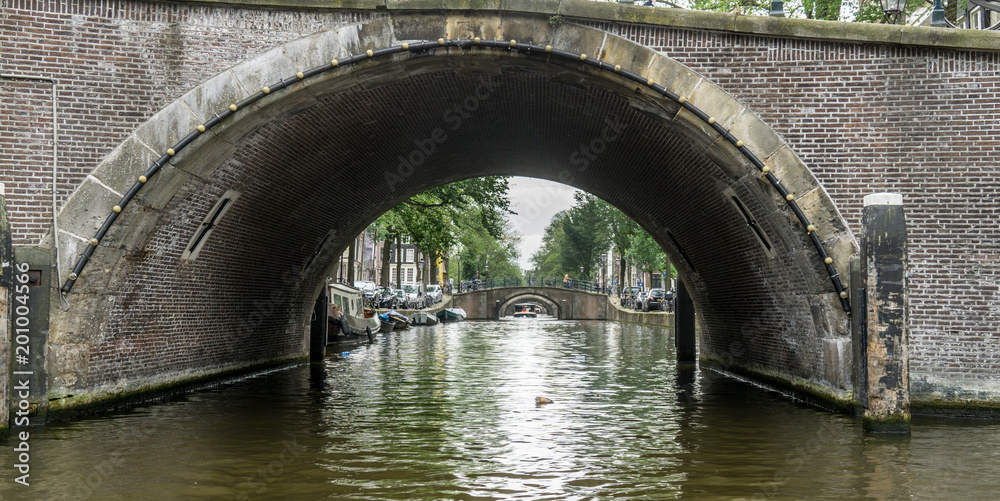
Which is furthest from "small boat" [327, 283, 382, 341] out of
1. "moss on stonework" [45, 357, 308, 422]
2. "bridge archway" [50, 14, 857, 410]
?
"bridge archway" [50, 14, 857, 410]

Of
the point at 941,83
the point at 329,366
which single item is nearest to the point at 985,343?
the point at 941,83

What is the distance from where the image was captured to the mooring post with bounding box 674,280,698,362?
1975 centimetres

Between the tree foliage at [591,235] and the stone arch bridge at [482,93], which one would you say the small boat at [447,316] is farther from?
the stone arch bridge at [482,93]

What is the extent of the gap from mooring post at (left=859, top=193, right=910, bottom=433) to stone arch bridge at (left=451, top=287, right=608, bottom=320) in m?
49.4

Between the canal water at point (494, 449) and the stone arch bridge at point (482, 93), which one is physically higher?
the stone arch bridge at point (482, 93)

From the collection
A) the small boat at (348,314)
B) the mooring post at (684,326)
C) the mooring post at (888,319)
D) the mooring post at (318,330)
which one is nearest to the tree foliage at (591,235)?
the small boat at (348,314)

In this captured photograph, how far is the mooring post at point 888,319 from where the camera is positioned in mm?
9000

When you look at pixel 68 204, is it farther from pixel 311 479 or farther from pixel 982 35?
pixel 982 35

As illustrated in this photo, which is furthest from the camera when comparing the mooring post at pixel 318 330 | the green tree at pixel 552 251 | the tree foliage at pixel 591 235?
the green tree at pixel 552 251

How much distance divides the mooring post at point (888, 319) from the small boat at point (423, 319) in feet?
112

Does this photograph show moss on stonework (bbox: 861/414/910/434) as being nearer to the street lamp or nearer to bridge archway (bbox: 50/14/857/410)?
bridge archway (bbox: 50/14/857/410)

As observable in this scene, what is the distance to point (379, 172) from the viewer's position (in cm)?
1481

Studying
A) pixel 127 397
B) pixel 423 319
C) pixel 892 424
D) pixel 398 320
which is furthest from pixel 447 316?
pixel 892 424

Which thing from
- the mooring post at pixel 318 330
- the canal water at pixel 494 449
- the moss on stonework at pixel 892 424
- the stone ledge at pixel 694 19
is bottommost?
the canal water at pixel 494 449
